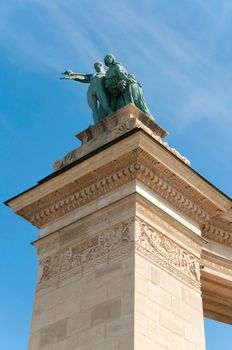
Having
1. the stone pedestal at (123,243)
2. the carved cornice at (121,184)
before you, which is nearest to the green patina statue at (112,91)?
the stone pedestal at (123,243)

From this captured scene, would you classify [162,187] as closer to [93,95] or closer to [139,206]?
[139,206]

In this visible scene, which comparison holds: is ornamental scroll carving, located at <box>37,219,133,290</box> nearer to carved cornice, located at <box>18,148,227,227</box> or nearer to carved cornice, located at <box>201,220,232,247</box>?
carved cornice, located at <box>18,148,227,227</box>

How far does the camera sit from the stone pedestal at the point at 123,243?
15.0 metres

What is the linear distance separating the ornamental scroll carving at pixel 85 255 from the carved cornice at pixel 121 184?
136 centimetres

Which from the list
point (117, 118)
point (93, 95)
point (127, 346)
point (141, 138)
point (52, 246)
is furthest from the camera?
point (93, 95)

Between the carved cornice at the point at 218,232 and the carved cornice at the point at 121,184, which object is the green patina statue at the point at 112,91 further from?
the carved cornice at the point at 218,232

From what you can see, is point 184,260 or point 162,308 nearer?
point 162,308

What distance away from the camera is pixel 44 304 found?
16797 millimetres

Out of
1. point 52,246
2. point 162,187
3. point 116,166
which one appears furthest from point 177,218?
point 52,246

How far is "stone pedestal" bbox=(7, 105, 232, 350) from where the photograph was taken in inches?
591

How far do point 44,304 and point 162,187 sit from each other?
446 centimetres

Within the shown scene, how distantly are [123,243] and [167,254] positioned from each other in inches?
56.8

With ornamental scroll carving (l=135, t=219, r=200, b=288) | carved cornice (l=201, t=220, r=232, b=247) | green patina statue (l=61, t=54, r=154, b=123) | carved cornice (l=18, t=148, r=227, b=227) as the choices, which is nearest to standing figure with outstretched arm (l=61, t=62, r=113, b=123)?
green patina statue (l=61, t=54, r=154, b=123)

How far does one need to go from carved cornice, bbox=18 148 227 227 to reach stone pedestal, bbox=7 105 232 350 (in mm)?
30
